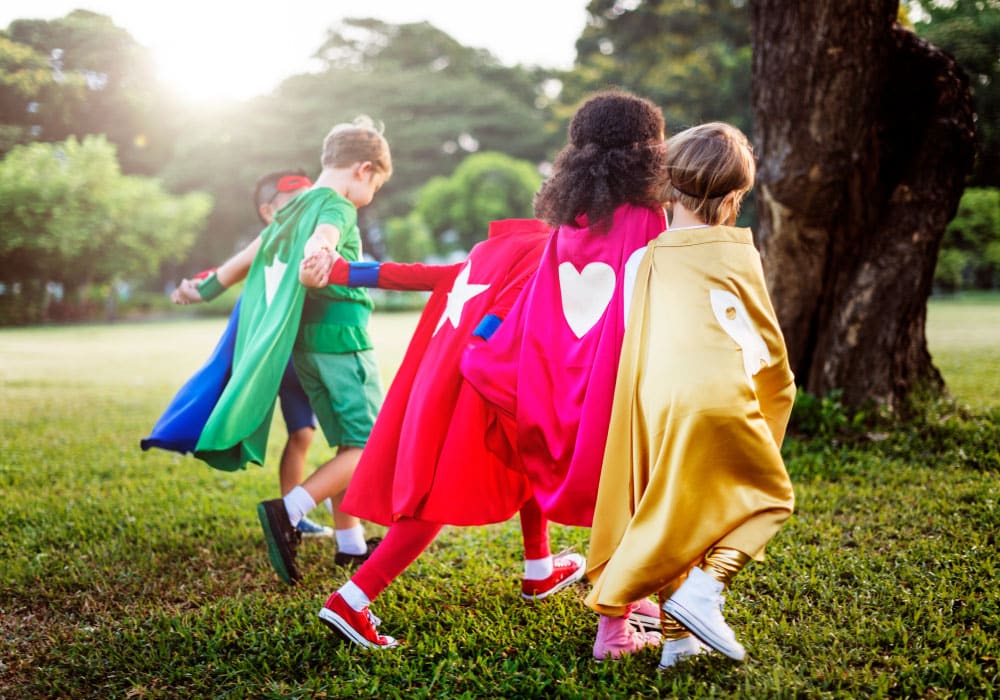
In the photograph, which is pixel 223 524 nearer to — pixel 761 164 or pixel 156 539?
pixel 156 539

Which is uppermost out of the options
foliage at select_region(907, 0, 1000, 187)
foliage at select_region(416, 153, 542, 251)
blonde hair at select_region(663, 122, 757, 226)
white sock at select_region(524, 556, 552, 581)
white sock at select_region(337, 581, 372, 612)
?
foliage at select_region(907, 0, 1000, 187)

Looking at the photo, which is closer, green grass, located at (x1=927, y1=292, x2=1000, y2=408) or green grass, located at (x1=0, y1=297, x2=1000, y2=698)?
green grass, located at (x1=0, y1=297, x2=1000, y2=698)

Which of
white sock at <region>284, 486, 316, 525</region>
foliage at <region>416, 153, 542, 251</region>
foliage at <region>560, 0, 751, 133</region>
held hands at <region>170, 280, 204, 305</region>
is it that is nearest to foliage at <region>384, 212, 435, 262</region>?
foliage at <region>416, 153, 542, 251</region>

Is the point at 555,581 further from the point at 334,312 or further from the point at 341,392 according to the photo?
the point at 334,312

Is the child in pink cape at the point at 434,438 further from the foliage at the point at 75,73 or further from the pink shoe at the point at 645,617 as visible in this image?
the foliage at the point at 75,73

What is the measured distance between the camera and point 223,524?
13.6ft

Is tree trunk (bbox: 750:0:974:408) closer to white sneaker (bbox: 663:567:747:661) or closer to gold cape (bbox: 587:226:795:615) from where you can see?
gold cape (bbox: 587:226:795:615)

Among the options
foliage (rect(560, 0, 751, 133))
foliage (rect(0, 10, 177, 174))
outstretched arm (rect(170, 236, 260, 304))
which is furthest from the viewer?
foliage (rect(560, 0, 751, 133))

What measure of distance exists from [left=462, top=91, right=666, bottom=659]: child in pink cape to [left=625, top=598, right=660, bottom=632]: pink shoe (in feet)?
0.64

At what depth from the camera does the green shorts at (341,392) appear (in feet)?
11.1

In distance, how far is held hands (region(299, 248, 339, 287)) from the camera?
3.02 m

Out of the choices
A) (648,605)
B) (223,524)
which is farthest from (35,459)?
(648,605)

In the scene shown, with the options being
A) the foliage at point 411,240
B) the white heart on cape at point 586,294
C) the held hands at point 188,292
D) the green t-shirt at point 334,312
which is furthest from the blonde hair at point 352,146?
the foliage at point 411,240

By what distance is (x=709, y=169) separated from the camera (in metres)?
2.38
